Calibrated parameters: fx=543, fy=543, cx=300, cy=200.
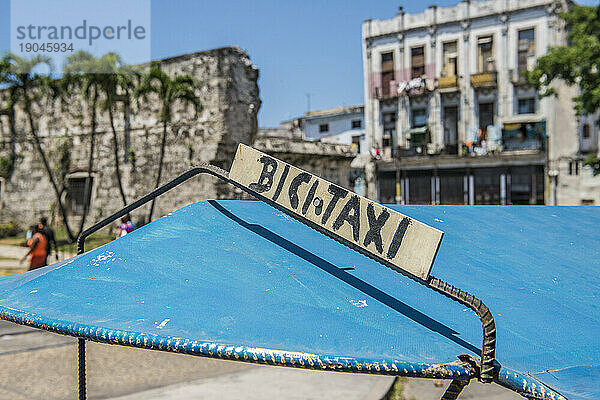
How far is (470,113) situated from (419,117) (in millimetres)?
2841

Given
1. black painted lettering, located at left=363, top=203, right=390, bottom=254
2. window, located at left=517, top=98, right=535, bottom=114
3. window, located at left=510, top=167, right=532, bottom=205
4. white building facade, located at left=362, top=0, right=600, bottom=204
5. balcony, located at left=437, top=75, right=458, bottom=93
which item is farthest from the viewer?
balcony, located at left=437, top=75, right=458, bottom=93

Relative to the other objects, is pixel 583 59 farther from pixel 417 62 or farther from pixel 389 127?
pixel 389 127

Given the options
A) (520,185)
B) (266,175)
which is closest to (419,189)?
(520,185)

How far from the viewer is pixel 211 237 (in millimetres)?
1984

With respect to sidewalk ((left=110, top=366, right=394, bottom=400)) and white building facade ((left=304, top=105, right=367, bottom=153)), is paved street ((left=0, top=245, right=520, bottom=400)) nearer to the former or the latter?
Result: sidewalk ((left=110, top=366, right=394, bottom=400))

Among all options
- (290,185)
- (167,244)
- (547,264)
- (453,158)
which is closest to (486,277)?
(547,264)

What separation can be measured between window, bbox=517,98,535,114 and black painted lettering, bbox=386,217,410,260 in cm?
2884

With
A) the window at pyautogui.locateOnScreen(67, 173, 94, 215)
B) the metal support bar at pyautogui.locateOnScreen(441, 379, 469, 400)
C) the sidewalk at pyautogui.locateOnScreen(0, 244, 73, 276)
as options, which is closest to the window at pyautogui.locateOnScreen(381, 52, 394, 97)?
the window at pyautogui.locateOnScreen(67, 173, 94, 215)

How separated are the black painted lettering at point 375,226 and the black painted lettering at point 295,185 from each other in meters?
0.25

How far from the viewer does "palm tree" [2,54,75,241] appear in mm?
15711

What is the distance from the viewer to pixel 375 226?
1.47 m

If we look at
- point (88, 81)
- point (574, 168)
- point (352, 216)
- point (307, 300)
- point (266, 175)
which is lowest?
point (307, 300)

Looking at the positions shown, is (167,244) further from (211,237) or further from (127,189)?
(127,189)

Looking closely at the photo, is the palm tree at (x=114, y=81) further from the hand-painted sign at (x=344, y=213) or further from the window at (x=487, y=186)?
the window at (x=487, y=186)
